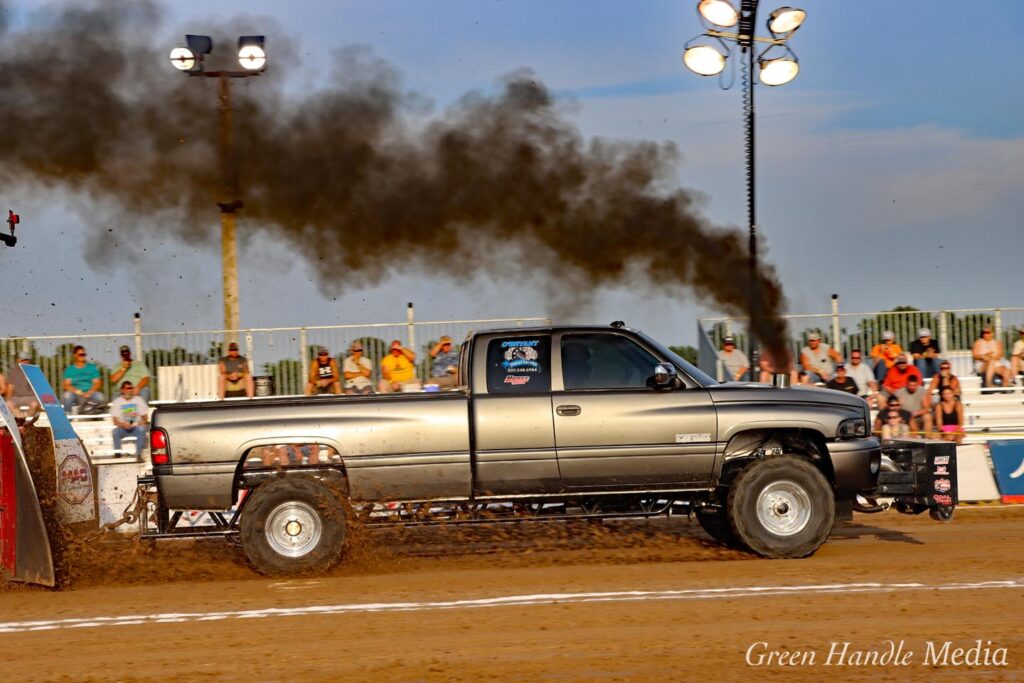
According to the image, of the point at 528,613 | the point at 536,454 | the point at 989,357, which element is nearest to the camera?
the point at 528,613

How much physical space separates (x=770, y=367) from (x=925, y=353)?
242 cm

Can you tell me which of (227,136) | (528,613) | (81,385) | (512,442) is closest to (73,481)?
(512,442)

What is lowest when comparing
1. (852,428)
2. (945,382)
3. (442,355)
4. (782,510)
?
(782,510)

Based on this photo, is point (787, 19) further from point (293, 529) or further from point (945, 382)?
point (293, 529)

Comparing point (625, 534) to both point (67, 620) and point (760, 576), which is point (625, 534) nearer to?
point (760, 576)

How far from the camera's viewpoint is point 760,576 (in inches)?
346

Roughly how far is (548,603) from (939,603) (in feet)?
8.54

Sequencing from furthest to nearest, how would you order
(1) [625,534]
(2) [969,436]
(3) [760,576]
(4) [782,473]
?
(2) [969,436] → (1) [625,534] → (4) [782,473] → (3) [760,576]

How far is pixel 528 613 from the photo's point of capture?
7.66 metres

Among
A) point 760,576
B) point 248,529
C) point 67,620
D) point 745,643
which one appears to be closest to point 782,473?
point 760,576

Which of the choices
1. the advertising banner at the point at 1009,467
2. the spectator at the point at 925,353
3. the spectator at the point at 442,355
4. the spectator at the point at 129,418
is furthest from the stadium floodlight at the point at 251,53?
the advertising banner at the point at 1009,467

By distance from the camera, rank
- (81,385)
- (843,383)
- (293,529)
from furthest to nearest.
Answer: (81,385)
(843,383)
(293,529)

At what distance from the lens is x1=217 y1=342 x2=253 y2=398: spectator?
15.9 meters

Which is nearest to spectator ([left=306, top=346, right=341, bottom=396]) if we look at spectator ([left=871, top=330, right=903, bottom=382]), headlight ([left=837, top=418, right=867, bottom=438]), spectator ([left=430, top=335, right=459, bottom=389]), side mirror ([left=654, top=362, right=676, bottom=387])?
spectator ([left=430, top=335, right=459, bottom=389])
